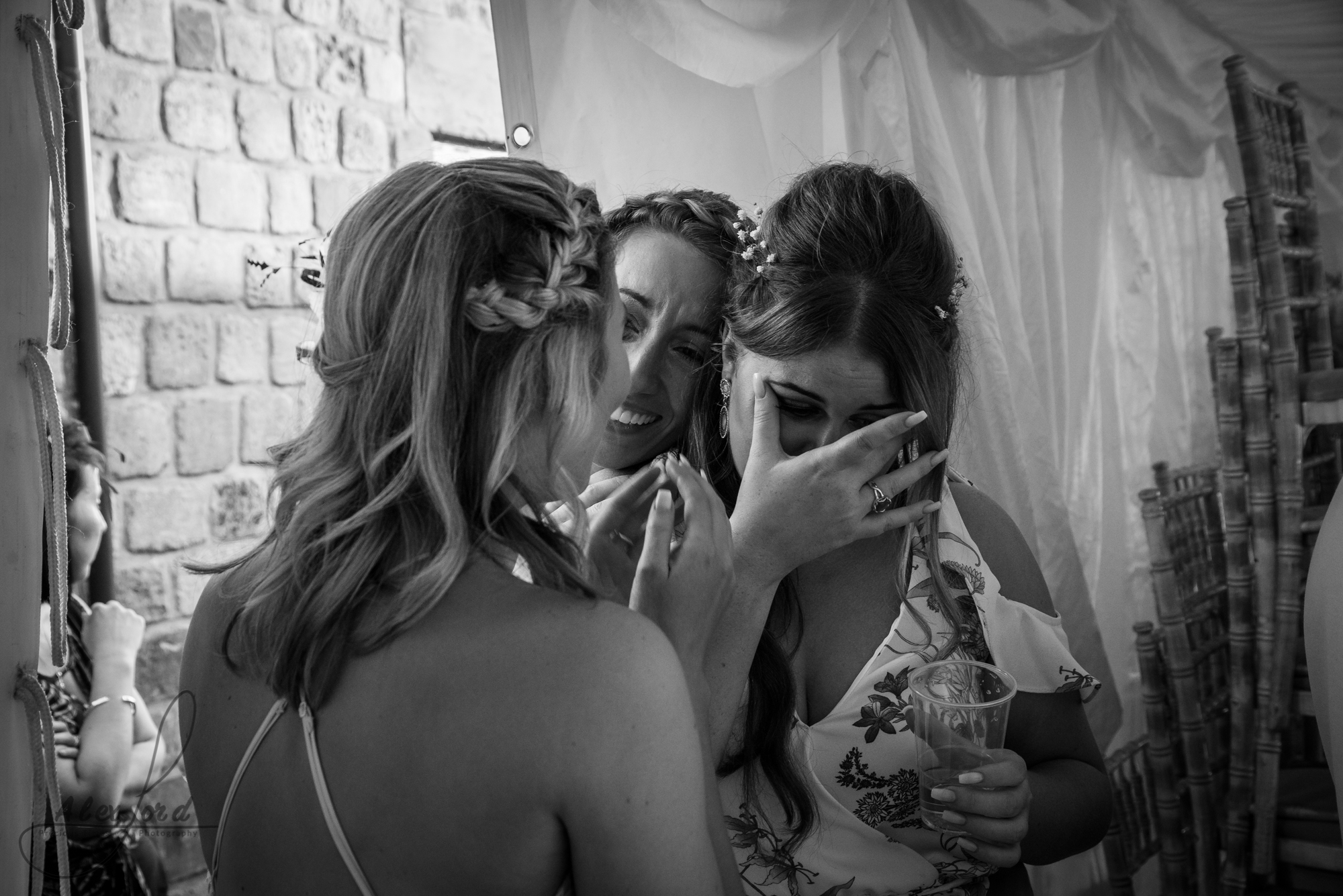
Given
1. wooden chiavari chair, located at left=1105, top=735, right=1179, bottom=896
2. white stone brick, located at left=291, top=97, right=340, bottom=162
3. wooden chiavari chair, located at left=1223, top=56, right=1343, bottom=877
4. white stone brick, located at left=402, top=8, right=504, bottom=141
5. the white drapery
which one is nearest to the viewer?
the white drapery

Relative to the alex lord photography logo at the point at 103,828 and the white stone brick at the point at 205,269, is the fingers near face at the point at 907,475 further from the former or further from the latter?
the white stone brick at the point at 205,269

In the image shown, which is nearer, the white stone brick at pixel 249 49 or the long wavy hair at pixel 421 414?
the long wavy hair at pixel 421 414

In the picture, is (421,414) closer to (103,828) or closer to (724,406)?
(724,406)

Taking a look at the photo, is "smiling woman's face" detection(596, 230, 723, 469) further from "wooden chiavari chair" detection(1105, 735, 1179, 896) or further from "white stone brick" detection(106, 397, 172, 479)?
"white stone brick" detection(106, 397, 172, 479)

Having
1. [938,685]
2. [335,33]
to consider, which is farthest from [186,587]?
[938,685]

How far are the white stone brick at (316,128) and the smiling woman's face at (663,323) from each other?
208 cm

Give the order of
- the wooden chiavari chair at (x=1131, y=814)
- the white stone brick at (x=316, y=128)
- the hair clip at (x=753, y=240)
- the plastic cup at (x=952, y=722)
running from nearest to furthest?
the plastic cup at (x=952, y=722), the hair clip at (x=753, y=240), the wooden chiavari chair at (x=1131, y=814), the white stone brick at (x=316, y=128)

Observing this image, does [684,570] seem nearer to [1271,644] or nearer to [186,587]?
[1271,644]

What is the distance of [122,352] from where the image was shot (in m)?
3.02

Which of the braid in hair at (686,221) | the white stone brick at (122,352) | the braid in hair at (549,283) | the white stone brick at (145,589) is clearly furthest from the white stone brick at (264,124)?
the braid in hair at (549,283)

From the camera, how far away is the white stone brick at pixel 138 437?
301cm

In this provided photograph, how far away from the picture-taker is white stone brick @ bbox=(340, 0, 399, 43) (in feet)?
11.3

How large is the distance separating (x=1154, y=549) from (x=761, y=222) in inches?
60.4

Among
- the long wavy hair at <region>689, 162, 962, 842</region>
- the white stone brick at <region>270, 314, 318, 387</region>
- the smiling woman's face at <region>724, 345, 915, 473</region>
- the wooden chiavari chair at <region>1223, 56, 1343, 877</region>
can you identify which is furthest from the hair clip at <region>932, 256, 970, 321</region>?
the white stone brick at <region>270, 314, 318, 387</region>
